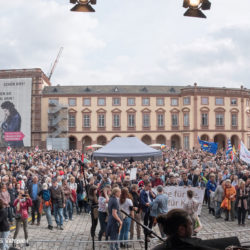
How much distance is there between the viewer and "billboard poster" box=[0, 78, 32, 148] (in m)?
52.6

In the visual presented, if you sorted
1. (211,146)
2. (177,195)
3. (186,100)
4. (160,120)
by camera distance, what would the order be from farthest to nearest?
(160,120), (186,100), (211,146), (177,195)

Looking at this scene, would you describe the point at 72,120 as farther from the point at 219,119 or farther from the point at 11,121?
the point at 219,119

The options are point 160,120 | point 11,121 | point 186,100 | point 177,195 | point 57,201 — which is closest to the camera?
point 177,195

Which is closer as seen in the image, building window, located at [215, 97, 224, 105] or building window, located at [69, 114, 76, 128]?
building window, located at [215, 97, 224, 105]

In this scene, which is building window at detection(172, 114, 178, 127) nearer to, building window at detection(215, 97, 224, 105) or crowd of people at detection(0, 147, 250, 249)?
building window at detection(215, 97, 224, 105)

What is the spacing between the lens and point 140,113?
190 feet

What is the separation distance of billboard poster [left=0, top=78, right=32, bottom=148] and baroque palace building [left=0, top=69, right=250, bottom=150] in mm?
3363

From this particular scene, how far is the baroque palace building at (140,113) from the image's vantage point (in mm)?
56469

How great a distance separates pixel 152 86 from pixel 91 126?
46.4 feet

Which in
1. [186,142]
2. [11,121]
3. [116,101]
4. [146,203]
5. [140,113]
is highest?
[116,101]

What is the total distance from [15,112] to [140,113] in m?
22.0

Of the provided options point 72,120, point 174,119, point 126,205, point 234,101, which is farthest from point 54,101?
point 126,205

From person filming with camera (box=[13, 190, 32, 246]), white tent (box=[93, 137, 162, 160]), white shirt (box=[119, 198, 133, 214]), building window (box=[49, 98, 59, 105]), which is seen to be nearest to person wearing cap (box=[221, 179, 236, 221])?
white shirt (box=[119, 198, 133, 214])

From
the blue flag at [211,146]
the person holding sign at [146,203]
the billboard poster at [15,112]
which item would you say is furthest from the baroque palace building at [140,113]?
the person holding sign at [146,203]
